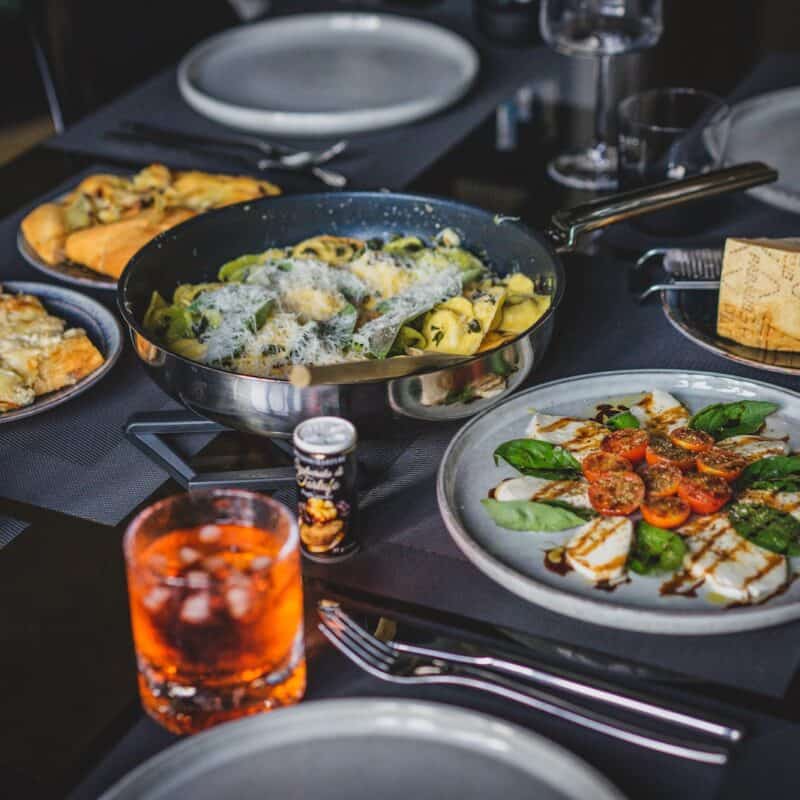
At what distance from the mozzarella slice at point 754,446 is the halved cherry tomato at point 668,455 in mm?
57

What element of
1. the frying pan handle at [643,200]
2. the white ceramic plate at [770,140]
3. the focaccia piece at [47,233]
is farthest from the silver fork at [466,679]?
the white ceramic plate at [770,140]

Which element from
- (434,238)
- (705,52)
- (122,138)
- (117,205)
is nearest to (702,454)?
(434,238)

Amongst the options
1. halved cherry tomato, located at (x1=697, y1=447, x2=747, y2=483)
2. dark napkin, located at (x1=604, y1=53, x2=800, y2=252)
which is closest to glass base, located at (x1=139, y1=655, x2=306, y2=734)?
halved cherry tomato, located at (x1=697, y1=447, x2=747, y2=483)

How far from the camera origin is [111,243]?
182 cm

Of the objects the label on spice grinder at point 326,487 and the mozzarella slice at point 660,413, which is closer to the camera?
the label on spice grinder at point 326,487

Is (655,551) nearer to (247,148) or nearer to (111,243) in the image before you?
(111,243)

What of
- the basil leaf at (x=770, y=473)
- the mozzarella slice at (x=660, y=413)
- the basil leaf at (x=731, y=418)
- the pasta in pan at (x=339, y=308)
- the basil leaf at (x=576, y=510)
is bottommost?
the mozzarella slice at (x=660, y=413)

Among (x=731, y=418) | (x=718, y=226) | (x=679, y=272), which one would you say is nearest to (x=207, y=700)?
(x=731, y=418)

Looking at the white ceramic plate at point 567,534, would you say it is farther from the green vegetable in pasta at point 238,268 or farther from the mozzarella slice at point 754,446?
the green vegetable in pasta at point 238,268

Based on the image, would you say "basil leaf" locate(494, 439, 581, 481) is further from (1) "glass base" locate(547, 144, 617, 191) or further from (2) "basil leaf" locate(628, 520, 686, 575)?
(1) "glass base" locate(547, 144, 617, 191)

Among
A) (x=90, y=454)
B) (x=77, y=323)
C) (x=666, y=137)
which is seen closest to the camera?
(x=90, y=454)

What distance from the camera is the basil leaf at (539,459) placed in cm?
131

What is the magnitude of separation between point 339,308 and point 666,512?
0.57 m

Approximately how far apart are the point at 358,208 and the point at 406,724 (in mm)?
974
